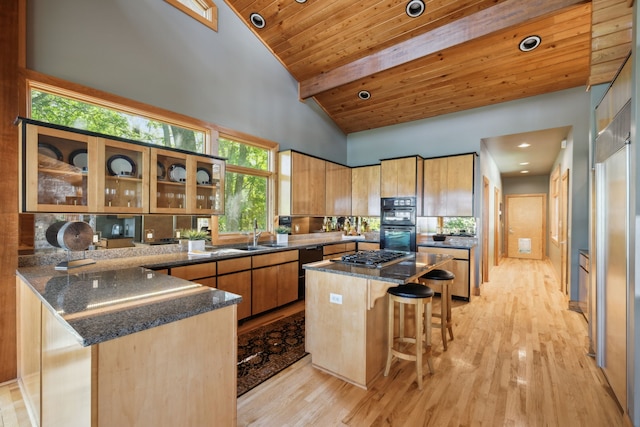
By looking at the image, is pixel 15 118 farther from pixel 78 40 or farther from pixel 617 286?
pixel 617 286

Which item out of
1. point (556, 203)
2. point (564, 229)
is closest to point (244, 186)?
point (564, 229)

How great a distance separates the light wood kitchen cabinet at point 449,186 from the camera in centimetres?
485

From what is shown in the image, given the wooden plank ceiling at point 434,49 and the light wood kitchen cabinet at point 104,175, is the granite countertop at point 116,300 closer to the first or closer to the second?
the light wood kitchen cabinet at point 104,175

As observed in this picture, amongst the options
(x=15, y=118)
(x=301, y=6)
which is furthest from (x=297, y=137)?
(x=15, y=118)

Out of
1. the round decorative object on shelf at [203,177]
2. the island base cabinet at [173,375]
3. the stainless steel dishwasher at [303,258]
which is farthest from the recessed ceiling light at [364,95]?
the island base cabinet at [173,375]

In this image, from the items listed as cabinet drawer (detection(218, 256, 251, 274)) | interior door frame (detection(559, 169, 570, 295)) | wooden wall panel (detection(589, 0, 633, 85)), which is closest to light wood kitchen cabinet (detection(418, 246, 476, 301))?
interior door frame (detection(559, 169, 570, 295))

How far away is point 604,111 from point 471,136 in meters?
2.75

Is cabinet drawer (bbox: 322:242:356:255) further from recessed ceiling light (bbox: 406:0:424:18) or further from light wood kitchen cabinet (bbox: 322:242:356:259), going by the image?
recessed ceiling light (bbox: 406:0:424:18)

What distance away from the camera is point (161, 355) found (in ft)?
3.92

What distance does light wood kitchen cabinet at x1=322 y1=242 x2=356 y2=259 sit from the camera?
15.4 ft

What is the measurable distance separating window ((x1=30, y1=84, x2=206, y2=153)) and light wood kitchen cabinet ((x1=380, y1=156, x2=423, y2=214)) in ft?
10.7

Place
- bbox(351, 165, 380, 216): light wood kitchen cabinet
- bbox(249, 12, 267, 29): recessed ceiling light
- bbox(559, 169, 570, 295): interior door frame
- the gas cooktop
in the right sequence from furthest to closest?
bbox(351, 165, 380, 216): light wood kitchen cabinet, bbox(559, 169, 570, 295): interior door frame, bbox(249, 12, 267, 29): recessed ceiling light, the gas cooktop

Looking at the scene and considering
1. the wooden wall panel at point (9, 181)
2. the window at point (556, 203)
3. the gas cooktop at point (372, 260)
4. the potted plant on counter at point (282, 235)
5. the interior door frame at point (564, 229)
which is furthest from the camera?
the window at point (556, 203)

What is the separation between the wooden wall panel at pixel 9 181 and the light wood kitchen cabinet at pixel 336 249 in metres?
3.44
